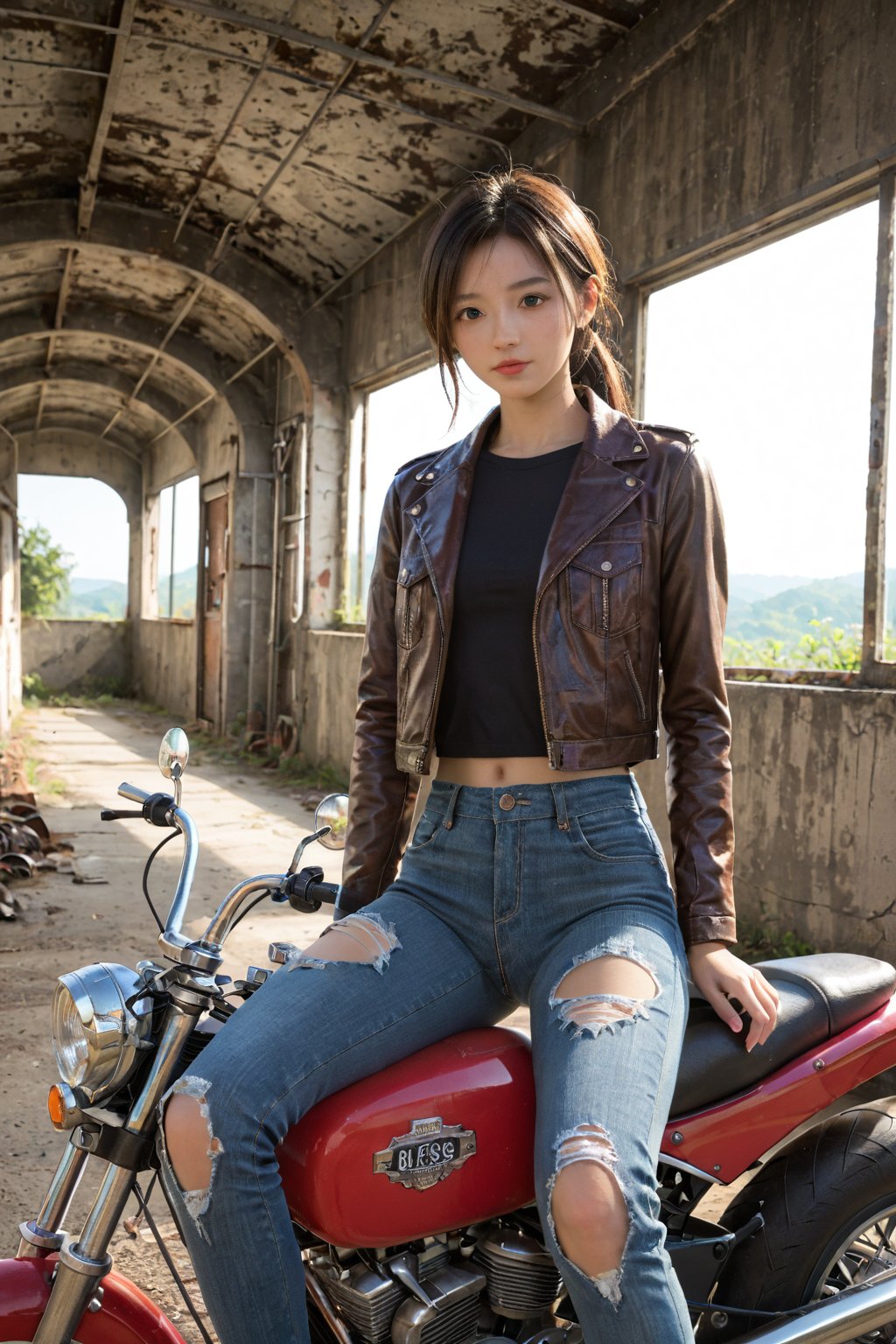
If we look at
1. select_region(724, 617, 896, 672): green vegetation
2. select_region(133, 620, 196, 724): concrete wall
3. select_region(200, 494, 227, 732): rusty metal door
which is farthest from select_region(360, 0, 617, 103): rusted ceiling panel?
select_region(133, 620, 196, 724): concrete wall

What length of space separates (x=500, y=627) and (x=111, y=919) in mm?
4123

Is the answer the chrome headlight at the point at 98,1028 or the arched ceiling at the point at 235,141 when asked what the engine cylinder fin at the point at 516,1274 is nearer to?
the chrome headlight at the point at 98,1028

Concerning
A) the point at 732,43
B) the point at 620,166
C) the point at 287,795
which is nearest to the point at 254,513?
the point at 287,795

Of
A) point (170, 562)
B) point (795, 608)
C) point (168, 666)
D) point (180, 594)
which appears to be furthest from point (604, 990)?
point (170, 562)

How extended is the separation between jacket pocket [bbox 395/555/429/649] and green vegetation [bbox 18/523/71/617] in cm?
2051

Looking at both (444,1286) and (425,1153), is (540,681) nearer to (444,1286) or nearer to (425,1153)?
(425,1153)

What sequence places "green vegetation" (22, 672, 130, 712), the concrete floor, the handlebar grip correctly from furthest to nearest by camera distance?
1. "green vegetation" (22, 672, 130, 712)
2. the concrete floor
3. the handlebar grip

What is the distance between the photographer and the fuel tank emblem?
1.42 metres

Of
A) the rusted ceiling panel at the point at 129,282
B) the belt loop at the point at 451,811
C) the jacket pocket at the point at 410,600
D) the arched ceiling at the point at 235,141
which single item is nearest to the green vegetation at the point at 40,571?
the arched ceiling at the point at 235,141

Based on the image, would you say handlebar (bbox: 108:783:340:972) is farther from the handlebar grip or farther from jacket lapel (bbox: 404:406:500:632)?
jacket lapel (bbox: 404:406:500:632)

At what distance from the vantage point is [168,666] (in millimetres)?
17297

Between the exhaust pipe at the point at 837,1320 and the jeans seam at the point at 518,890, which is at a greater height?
the jeans seam at the point at 518,890

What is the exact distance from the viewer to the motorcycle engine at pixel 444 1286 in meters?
1.46

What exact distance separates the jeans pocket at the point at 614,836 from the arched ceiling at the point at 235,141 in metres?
5.22
